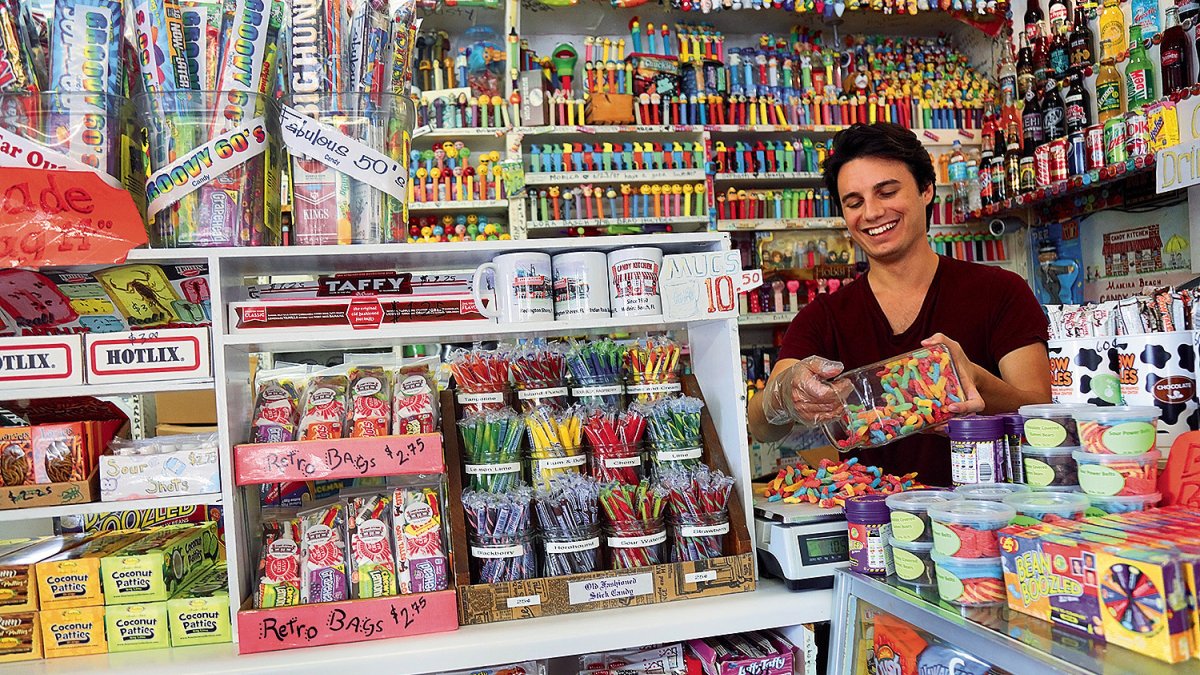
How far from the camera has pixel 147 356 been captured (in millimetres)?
1444

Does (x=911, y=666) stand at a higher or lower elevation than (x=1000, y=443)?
lower

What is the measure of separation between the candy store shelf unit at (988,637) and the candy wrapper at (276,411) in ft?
3.27

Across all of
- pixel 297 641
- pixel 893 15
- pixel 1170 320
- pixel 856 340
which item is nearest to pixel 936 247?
pixel 893 15

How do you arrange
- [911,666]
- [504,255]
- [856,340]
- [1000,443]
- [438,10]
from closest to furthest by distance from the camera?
[911,666], [1000,443], [504,255], [856,340], [438,10]

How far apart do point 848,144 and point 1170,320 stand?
0.98m

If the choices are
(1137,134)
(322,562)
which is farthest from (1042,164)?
(322,562)

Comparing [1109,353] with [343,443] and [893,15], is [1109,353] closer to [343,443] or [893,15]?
[343,443]

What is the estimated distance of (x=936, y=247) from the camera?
4.68m

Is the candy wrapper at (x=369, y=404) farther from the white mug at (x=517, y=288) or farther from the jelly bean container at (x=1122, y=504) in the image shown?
the jelly bean container at (x=1122, y=504)

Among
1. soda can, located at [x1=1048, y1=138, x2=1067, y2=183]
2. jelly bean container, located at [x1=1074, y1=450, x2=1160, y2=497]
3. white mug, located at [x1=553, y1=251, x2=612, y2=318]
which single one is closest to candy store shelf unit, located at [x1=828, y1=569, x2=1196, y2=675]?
jelly bean container, located at [x1=1074, y1=450, x2=1160, y2=497]

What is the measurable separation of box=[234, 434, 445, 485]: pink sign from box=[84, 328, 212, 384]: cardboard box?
0.17 m

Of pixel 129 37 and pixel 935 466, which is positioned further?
pixel 935 466

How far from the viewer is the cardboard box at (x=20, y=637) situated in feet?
4.60

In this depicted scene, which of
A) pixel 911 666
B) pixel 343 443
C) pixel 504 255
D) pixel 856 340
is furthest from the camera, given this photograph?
pixel 856 340
